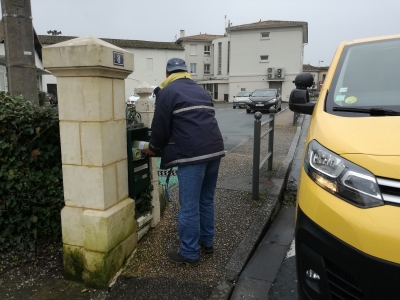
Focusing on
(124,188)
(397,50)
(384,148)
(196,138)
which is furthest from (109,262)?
(397,50)

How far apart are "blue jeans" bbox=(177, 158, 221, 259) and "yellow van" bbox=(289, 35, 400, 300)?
3.08ft

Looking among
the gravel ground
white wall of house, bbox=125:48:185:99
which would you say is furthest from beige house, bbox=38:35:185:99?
the gravel ground

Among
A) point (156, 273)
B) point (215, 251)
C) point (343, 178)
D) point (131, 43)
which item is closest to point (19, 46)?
point (156, 273)

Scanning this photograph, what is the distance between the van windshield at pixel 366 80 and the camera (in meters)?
2.38

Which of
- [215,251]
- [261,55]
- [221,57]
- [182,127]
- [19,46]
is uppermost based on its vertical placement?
[221,57]

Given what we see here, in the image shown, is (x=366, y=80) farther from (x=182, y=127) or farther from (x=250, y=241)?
(x=250, y=241)

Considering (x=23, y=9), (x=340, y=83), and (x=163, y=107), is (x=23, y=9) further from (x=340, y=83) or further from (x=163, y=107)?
(x=340, y=83)

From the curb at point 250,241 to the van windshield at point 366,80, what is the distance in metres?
1.53

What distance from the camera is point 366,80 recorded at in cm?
270

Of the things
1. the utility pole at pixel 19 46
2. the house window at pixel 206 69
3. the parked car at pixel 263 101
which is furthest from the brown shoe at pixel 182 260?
the house window at pixel 206 69

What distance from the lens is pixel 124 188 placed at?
2.93 m

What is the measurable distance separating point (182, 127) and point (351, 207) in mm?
1412

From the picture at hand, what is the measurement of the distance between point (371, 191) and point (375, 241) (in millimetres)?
244

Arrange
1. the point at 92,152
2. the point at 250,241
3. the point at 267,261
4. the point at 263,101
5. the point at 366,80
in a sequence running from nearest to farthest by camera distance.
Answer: the point at 92,152 → the point at 366,80 → the point at 267,261 → the point at 250,241 → the point at 263,101
